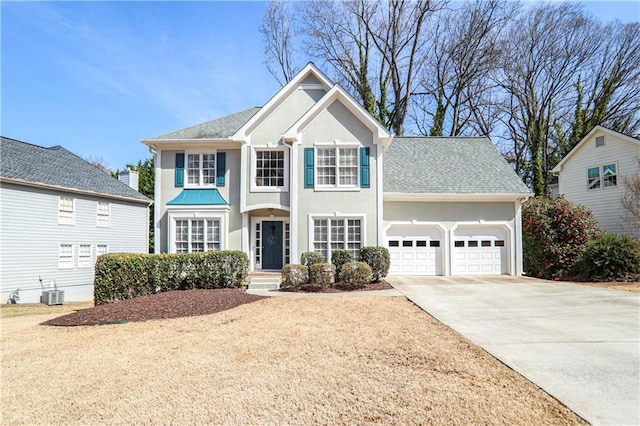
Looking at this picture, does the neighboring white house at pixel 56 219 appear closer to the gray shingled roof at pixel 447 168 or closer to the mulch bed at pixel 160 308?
the mulch bed at pixel 160 308

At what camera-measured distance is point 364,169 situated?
14.4 m

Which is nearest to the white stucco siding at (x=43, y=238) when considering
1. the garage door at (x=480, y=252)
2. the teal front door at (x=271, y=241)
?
the teal front door at (x=271, y=241)

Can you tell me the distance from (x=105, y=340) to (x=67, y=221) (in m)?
16.0

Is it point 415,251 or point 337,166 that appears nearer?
point 337,166

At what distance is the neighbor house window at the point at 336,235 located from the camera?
1425 cm

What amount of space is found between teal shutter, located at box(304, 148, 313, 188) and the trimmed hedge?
395 centimetres

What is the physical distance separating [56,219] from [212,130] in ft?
33.7

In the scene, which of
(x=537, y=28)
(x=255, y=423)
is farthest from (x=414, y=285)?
(x=537, y=28)

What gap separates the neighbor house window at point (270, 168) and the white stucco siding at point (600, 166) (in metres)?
17.6

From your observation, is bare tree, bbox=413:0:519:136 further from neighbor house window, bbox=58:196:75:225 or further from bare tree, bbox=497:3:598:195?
neighbor house window, bbox=58:196:75:225

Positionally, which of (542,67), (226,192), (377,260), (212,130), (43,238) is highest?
(542,67)

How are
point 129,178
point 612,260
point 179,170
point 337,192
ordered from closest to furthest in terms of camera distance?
point 612,260
point 337,192
point 179,170
point 129,178

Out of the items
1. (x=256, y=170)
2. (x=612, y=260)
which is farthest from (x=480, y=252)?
(x=256, y=170)

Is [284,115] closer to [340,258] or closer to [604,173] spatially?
[340,258]
